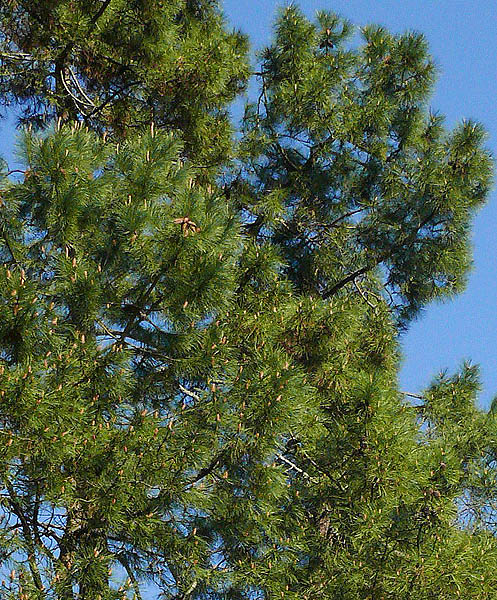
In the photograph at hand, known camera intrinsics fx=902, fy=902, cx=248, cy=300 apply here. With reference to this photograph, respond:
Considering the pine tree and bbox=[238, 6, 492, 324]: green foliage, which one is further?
bbox=[238, 6, 492, 324]: green foliage

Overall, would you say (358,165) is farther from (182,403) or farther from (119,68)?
(182,403)

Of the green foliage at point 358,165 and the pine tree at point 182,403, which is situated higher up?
the green foliage at point 358,165

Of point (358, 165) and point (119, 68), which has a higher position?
point (119, 68)

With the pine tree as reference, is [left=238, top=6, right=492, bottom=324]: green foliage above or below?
above

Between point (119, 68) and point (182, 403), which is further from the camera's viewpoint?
point (119, 68)

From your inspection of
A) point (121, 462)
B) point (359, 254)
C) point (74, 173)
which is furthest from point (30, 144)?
point (359, 254)

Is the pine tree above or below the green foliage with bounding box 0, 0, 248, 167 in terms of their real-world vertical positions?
below

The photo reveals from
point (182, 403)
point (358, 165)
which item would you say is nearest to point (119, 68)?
point (358, 165)

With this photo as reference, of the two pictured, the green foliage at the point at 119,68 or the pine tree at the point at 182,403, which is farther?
the green foliage at the point at 119,68

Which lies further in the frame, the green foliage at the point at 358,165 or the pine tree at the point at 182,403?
the green foliage at the point at 358,165

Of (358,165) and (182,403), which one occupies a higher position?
(358,165)

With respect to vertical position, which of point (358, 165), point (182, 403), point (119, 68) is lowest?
point (182, 403)

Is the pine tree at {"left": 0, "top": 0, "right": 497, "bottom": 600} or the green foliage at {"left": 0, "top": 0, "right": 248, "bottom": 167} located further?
the green foliage at {"left": 0, "top": 0, "right": 248, "bottom": 167}

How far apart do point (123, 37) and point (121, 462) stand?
3.04 metres
